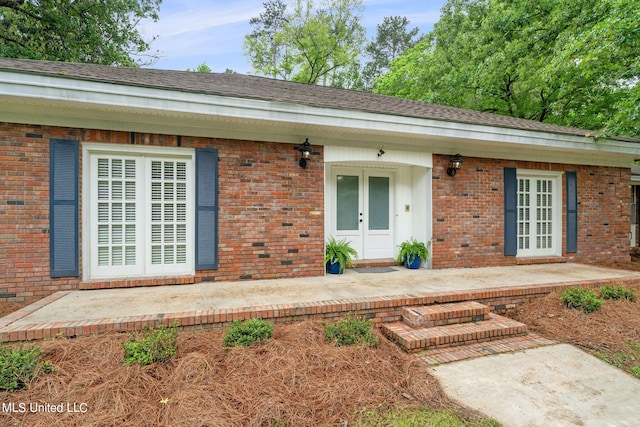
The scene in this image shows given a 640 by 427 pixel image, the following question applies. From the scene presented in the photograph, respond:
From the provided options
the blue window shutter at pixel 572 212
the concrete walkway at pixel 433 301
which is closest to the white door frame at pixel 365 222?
the concrete walkway at pixel 433 301

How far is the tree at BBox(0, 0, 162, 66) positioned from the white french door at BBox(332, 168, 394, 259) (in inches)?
376

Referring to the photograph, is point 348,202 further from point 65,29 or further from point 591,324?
point 65,29

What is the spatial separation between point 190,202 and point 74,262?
1652 millimetres

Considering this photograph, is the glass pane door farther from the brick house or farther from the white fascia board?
the white fascia board

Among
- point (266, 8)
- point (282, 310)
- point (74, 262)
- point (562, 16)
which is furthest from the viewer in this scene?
point (266, 8)

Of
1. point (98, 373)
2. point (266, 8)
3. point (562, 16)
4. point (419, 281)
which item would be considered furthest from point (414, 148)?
point (266, 8)

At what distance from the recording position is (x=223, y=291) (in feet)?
14.0

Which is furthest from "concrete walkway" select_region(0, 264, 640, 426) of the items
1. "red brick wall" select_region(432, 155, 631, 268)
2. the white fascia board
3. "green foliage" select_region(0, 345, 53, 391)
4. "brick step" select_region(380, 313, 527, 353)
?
the white fascia board

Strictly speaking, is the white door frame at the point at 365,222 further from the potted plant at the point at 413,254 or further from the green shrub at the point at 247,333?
the green shrub at the point at 247,333

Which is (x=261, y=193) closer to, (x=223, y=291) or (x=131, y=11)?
(x=223, y=291)

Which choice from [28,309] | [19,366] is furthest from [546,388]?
[28,309]

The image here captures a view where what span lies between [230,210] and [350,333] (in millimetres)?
2686

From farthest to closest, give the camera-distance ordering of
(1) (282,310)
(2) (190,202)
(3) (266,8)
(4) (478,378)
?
1. (3) (266,8)
2. (2) (190,202)
3. (1) (282,310)
4. (4) (478,378)

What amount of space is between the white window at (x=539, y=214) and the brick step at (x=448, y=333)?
12.0 feet
